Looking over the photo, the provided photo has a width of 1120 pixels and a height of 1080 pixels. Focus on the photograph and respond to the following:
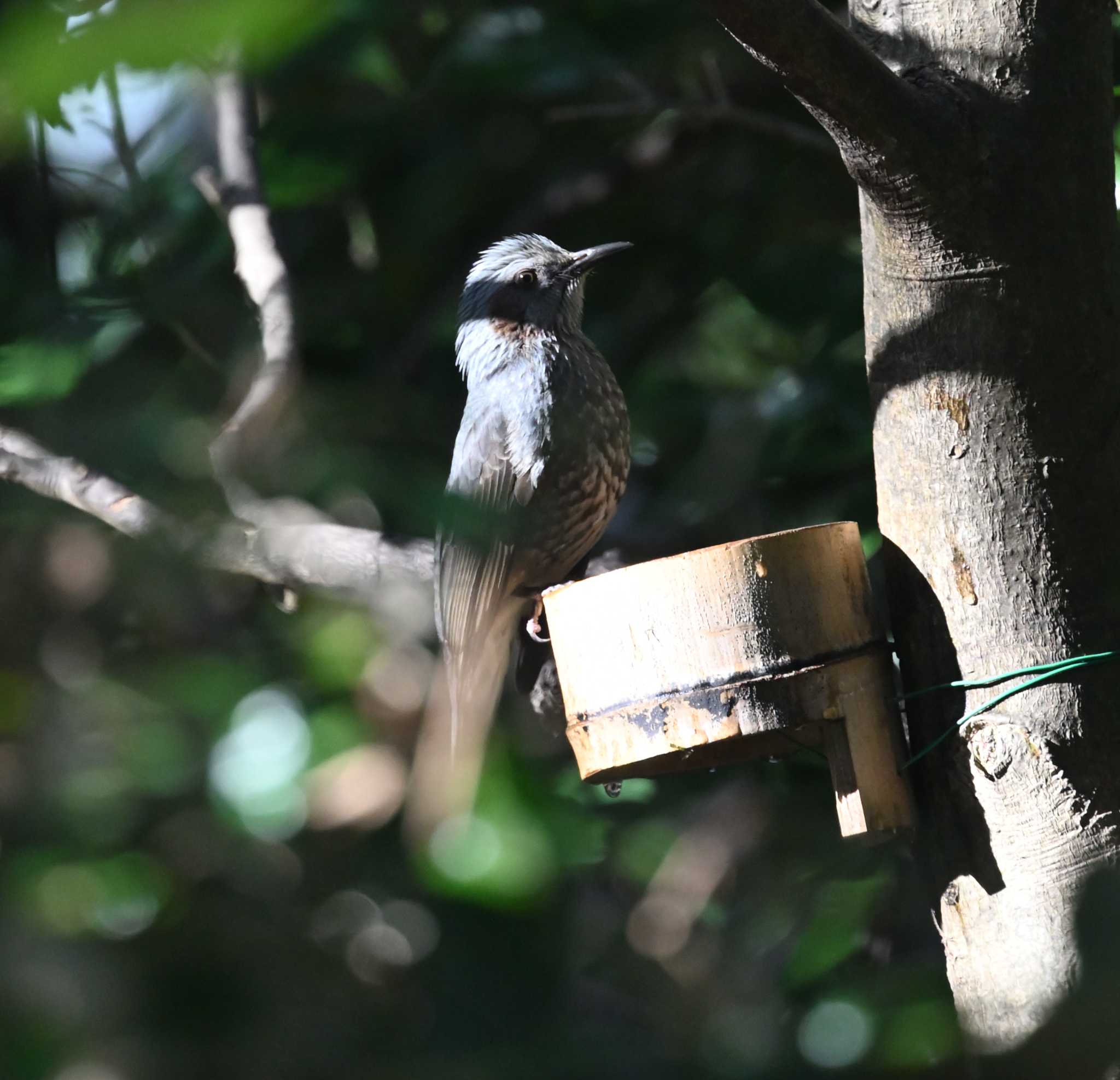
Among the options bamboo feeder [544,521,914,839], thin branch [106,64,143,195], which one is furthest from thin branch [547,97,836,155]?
thin branch [106,64,143,195]

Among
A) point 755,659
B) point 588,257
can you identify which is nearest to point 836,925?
point 755,659

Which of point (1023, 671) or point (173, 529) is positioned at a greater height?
point (173, 529)

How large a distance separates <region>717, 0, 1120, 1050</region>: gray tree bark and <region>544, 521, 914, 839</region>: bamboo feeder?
0.11 meters

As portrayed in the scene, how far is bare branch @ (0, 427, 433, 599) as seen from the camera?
0.83 meters

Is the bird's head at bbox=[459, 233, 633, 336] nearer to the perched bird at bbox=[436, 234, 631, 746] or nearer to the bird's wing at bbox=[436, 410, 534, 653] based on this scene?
the perched bird at bbox=[436, 234, 631, 746]

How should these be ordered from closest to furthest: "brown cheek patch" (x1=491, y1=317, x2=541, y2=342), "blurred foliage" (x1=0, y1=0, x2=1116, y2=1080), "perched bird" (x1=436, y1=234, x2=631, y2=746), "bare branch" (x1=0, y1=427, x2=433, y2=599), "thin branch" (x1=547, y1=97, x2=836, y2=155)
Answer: "blurred foliage" (x1=0, y1=0, x2=1116, y2=1080)
"bare branch" (x1=0, y1=427, x2=433, y2=599)
"thin branch" (x1=547, y1=97, x2=836, y2=155)
"perched bird" (x1=436, y1=234, x2=631, y2=746)
"brown cheek patch" (x1=491, y1=317, x2=541, y2=342)

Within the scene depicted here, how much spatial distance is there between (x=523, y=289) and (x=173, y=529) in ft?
10.8

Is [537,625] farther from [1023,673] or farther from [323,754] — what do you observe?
[323,754]

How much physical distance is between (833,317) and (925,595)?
49.2 inches

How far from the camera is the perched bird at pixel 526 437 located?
11.5ft

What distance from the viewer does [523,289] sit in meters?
4.02

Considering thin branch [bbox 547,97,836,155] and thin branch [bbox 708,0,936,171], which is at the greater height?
thin branch [bbox 547,97,836,155]

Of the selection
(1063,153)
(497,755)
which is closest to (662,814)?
(497,755)

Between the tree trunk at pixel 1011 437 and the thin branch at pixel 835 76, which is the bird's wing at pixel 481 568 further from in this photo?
the thin branch at pixel 835 76
